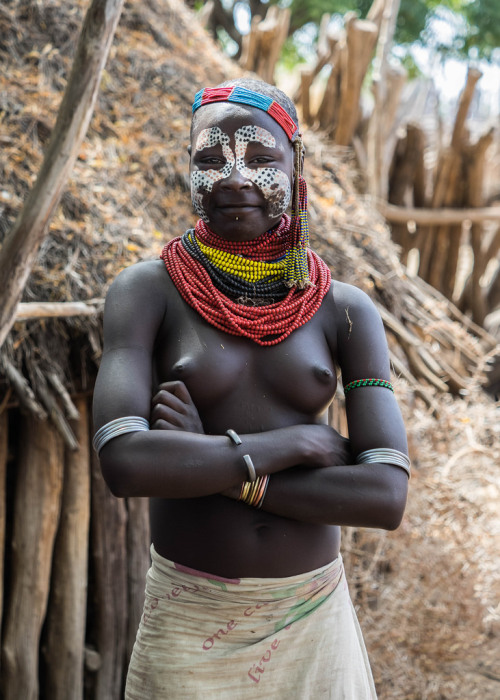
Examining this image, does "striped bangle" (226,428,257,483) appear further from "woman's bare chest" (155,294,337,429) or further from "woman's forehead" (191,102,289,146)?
"woman's forehead" (191,102,289,146)

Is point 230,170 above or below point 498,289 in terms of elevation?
above

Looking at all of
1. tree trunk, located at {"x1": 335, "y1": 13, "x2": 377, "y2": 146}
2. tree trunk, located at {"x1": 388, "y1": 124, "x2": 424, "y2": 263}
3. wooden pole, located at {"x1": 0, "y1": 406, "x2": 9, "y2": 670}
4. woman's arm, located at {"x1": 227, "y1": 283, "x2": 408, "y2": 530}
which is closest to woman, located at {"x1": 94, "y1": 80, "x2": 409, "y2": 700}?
woman's arm, located at {"x1": 227, "y1": 283, "x2": 408, "y2": 530}

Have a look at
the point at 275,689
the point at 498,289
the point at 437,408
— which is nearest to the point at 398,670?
the point at 437,408

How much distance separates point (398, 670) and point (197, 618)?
114 inches

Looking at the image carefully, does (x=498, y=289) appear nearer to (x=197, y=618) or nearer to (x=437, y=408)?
(x=437, y=408)

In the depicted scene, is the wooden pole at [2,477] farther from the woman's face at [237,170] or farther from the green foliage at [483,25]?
the green foliage at [483,25]

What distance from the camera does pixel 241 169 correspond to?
206cm

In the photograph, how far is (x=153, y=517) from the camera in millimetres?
2195

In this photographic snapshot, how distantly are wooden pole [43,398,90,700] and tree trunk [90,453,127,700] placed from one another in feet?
0.22

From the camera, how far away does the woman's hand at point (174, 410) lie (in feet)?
6.20

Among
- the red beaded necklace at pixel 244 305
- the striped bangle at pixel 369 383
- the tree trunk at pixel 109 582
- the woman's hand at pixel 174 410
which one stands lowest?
the tree trunk at pixel 109 582

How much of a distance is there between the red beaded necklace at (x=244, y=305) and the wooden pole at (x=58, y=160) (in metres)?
0.78

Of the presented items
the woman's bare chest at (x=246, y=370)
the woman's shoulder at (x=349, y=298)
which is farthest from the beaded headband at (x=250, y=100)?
the woman's bare chest at (x=246, y=370)

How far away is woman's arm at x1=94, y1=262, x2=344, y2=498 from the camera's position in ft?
6.04
